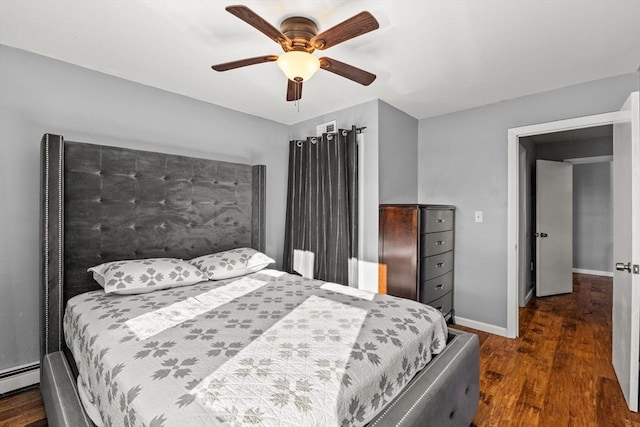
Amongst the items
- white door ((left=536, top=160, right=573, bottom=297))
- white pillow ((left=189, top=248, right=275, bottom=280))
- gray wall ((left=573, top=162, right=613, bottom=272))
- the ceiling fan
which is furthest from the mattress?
gray wall ((left=573, top=162, right=613, bottom=272))

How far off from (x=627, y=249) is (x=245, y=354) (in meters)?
2.53

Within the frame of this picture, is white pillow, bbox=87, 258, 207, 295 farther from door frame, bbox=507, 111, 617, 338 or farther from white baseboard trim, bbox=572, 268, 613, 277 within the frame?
white baseboard trim, bbox=572, 268, 613, 277

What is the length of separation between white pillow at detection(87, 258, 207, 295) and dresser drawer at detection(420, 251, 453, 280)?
1.99 m

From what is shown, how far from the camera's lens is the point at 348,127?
325 centimetres

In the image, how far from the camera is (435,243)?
3031 millimetres

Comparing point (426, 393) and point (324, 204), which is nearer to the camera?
point (426, 393)

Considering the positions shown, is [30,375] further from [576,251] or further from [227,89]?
[576,251]

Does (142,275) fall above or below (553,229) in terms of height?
below

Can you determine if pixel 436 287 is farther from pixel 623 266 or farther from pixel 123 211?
pixel 123 211

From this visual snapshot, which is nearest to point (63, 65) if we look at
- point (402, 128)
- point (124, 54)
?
point (124, 54)

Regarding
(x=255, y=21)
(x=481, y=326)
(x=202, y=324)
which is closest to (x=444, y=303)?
(x=481, y=326)

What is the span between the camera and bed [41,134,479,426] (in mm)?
1057

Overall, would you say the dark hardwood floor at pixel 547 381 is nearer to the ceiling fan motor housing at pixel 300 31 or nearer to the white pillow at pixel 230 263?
the white pillow at pixel 230 263

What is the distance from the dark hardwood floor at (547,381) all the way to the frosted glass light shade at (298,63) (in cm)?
233
